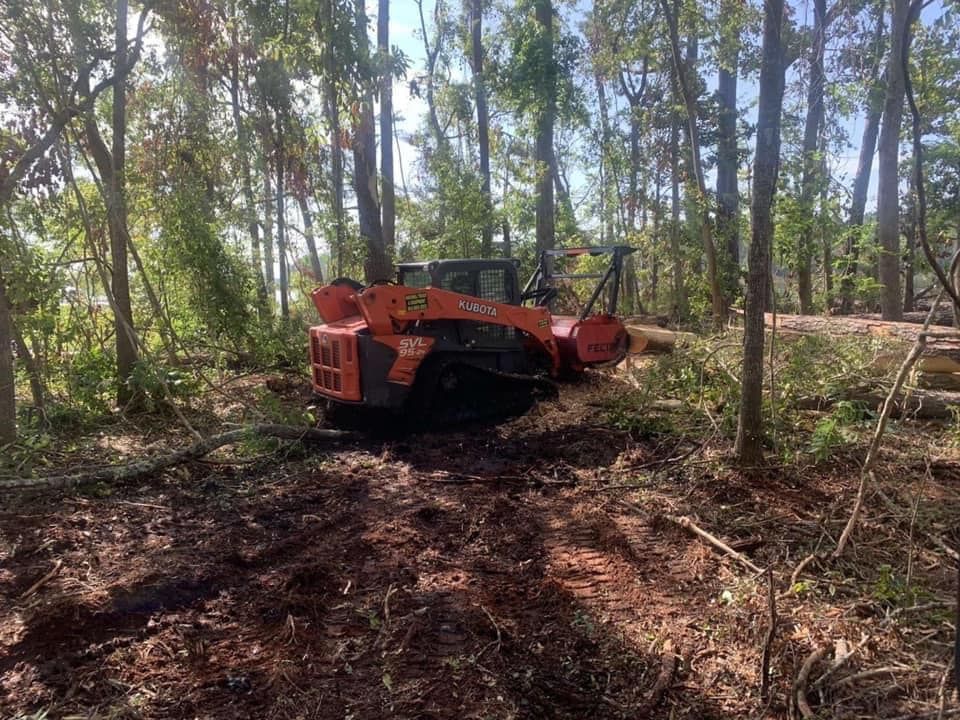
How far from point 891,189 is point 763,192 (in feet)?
32.1

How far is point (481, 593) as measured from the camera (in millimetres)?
3365

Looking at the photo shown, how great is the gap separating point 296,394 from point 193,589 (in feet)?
17.8

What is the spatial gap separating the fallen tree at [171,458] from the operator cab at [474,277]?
6.54 ft

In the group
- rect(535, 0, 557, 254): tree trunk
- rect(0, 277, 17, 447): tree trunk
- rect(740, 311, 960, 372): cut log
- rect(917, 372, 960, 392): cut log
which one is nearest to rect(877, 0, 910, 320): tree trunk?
rect(740, 311, 960, 372): cut log

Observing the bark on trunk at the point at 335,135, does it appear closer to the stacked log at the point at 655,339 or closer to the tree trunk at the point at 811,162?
the stacked log at the point at 655,339

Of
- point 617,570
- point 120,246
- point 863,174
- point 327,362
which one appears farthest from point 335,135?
point 863,174

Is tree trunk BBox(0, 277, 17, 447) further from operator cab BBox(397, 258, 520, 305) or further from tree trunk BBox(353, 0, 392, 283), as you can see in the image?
tree trunk BBox(353, 0, 392, 283)

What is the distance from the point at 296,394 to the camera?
8773 mm

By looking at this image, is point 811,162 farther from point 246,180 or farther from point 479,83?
point 246,180

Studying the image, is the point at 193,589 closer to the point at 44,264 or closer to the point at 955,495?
the point at 44,264

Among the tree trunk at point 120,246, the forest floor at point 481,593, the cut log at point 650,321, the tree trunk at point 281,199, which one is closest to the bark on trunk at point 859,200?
the cut log at point 650,321

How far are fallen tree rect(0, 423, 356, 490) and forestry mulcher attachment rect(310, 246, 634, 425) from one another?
0.57 m

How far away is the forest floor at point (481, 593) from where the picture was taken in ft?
8.41

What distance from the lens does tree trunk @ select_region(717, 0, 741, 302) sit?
1343 cm
